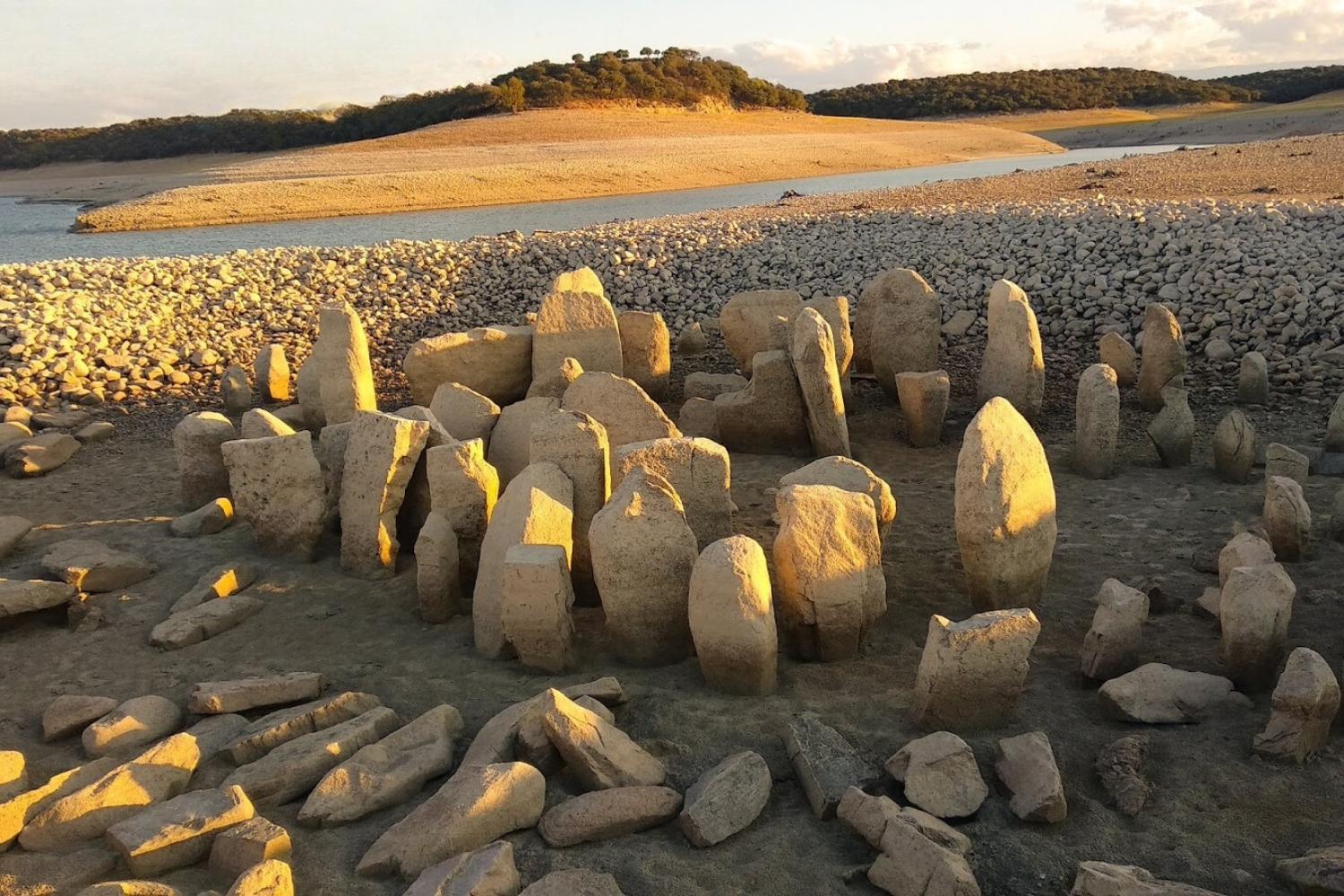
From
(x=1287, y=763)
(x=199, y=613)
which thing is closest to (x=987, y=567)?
(x=1287, y=763)

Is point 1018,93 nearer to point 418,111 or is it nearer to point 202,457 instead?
point 418,111

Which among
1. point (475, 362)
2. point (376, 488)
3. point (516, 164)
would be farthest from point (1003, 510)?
point (516, 164)

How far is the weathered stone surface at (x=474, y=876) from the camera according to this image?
3.33m

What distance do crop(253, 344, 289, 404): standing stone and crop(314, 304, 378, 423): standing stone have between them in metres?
1.90

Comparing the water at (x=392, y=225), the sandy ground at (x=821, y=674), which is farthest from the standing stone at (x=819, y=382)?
the water at (x=392, y=225)

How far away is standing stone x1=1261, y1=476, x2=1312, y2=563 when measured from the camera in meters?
5.80

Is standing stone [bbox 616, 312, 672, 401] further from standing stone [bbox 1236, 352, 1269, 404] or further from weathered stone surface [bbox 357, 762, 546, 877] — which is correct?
weathered stone surface [bbox 357, 762, 546, 877]

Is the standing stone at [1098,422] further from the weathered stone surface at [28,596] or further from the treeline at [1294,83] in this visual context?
the treeline at [1294,83]

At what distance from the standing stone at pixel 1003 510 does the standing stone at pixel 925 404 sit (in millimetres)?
2658

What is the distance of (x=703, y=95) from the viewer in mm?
54625

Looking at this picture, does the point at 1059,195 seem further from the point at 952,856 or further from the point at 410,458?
the point at 952,856

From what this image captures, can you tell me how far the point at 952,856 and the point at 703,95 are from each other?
5480 cm

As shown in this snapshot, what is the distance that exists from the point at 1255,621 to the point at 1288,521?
1566mm

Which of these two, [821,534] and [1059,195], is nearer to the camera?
[821,534]
